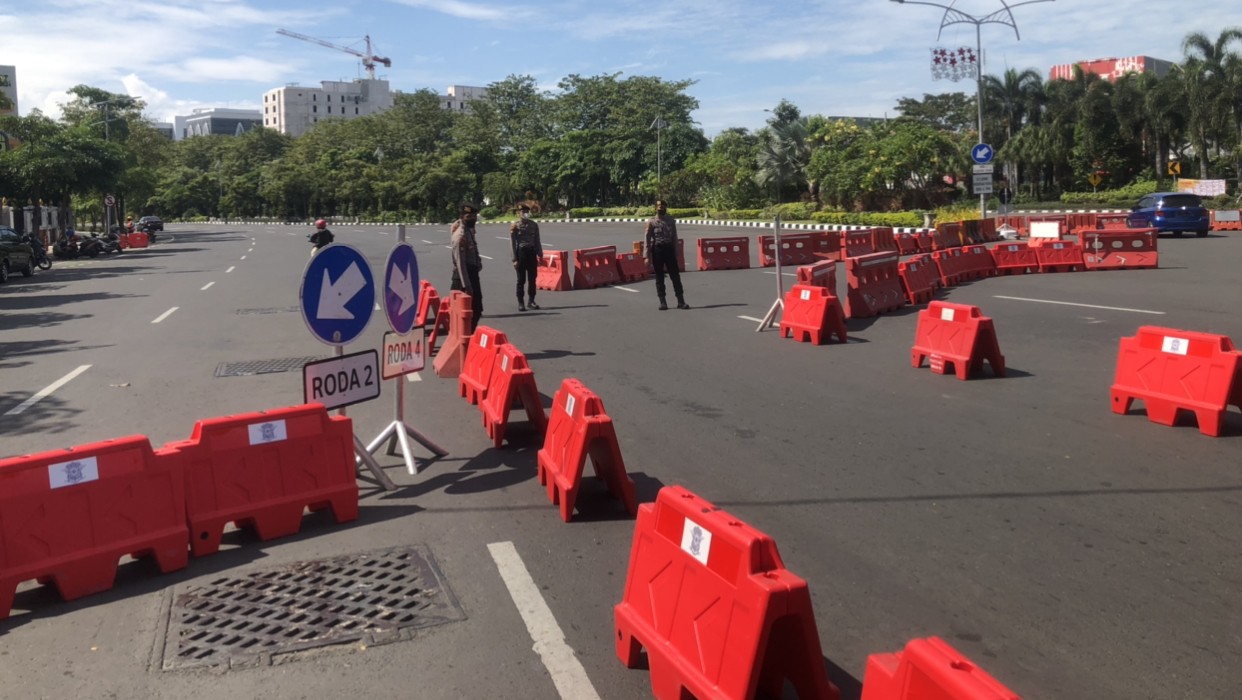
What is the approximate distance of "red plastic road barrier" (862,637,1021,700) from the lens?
2814mm

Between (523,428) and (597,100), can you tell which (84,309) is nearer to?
(523,428)

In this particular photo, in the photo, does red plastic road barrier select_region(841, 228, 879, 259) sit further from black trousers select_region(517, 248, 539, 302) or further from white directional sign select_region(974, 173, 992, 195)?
black trousers select_region(517, 248, 539, 302)

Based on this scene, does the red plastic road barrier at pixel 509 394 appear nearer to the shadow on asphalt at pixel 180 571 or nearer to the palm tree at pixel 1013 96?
the shadow on asphalt at pixel 180 571

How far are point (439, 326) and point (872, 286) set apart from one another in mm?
6611

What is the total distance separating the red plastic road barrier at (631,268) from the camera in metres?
23.5

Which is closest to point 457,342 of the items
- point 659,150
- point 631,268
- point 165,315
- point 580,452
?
point 580,452

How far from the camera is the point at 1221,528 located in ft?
19.9

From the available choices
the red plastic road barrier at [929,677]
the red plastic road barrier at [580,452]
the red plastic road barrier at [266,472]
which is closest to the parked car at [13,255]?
the red plastic road barrier at [266,472]

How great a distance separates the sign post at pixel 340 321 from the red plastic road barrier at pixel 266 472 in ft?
1.32

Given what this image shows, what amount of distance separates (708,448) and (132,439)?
4.13 meters

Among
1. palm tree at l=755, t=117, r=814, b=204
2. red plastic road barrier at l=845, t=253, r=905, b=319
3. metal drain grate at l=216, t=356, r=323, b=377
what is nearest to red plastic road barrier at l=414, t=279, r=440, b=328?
metal drain grate at l=216, t=356, r=323, b=377

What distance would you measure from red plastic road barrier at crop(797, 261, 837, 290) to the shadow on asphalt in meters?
8.81

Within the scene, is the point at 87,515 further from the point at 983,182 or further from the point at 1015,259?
the point at 983,182

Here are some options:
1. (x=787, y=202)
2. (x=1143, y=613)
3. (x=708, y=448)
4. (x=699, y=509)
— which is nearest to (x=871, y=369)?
(x=708, y=448)
